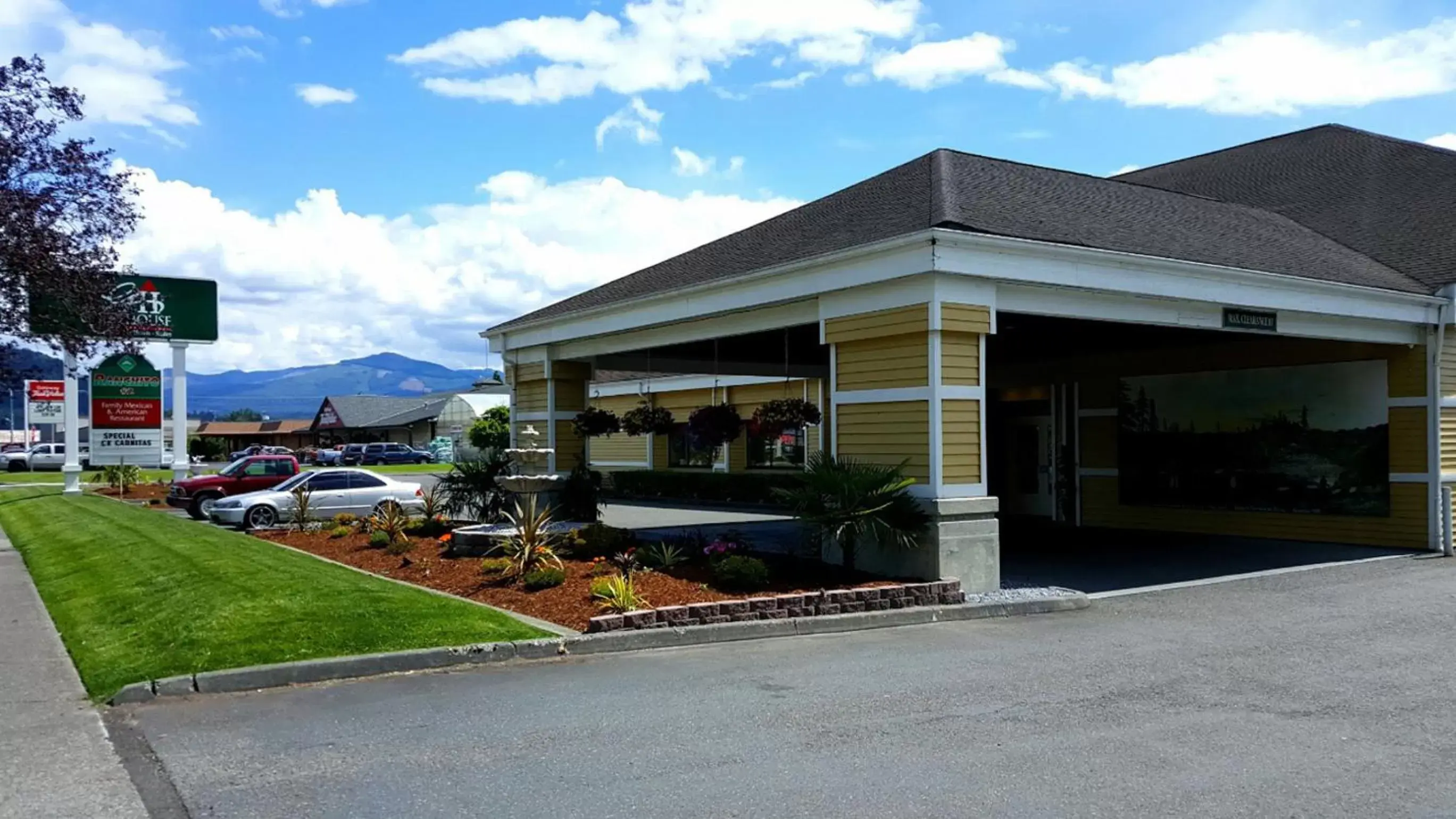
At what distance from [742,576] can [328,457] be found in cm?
6597

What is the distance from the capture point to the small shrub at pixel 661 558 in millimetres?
13281

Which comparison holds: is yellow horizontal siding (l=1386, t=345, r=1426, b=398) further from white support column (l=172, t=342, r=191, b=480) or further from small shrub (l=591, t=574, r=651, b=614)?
white support column (l=172, t=342, r=191, b=480)

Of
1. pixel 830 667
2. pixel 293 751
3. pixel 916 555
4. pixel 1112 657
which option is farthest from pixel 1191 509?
pixel 293 751

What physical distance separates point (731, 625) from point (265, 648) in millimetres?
4108

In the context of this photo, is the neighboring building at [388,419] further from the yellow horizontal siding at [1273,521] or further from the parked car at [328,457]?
the yellow horizontal siding at [1273,521]

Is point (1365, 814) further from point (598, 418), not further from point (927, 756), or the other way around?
point (598, 418)

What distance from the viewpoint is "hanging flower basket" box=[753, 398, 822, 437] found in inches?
618

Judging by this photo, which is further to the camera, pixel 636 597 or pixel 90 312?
pixel 90 312

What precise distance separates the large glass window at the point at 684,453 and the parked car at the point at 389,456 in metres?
34.8

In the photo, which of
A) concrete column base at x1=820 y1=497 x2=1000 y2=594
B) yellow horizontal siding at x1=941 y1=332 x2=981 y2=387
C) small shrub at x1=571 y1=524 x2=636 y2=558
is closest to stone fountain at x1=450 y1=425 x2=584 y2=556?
small shrub at x1=571 y1=524 x2=636 y2=558

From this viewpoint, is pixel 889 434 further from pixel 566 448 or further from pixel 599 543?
pixel 566 448

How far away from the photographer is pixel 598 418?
63.0 feet

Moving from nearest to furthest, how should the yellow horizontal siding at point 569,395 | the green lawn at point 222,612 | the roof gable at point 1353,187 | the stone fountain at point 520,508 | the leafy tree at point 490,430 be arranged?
the green lawn at point 222,612 → the stone fountain at point 520,508 → the roof gable at point 1353,187 → the yellow horizontal siding at point 569,395 → the leafy tree at point 490,430

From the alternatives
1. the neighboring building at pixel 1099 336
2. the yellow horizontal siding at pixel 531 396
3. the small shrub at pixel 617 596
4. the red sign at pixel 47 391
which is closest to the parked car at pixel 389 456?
the red sign at pixel 47 391
